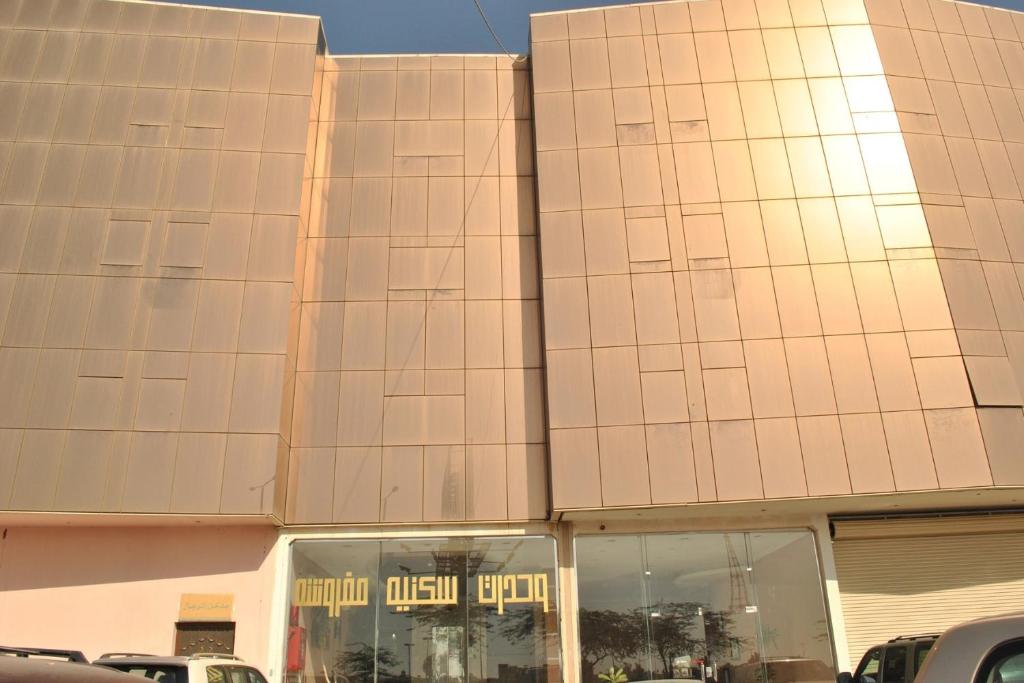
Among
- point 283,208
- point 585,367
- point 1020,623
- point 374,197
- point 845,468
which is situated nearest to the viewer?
point 1020,623

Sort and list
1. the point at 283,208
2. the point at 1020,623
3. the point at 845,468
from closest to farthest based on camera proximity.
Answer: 1. the point at 1020,623
2. the point at 845,468
3. the point at 283,208

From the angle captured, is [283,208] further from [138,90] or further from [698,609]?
[698,609]

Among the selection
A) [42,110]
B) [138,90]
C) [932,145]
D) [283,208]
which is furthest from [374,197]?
[932,145]

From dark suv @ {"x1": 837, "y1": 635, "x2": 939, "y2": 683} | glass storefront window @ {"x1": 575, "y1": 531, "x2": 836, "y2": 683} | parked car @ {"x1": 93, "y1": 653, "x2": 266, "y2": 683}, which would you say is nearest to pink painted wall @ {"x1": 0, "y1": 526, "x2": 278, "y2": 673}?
glass storefront window @ {"x1": 575, "y1": 531, "x2": 836, "y2": 683}

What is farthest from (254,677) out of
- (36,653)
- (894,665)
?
(894,665)

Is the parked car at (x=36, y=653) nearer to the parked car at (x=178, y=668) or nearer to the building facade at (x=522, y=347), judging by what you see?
the parked car at (x=178, y=668)

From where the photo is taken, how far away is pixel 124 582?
15.7m

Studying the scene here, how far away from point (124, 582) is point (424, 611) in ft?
20.5

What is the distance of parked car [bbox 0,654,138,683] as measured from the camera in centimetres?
258

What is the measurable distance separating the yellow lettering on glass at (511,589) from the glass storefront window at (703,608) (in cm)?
85

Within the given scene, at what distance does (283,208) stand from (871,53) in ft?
49.9

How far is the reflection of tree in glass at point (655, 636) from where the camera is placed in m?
15.6

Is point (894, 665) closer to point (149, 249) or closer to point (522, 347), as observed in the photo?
point (522, 347)

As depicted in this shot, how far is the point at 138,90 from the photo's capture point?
739 inches
